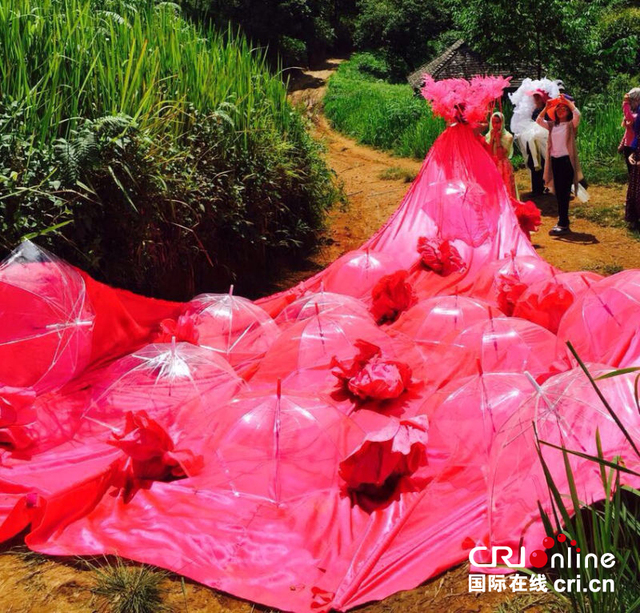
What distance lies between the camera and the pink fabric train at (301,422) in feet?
8.71

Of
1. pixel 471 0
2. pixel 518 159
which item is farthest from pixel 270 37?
pixel 518 159

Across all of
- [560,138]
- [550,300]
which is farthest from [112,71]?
[560,138]

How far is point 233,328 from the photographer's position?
14.9 feet

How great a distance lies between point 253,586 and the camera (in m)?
2.66

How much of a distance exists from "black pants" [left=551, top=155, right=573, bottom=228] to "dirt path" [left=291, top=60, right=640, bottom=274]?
0.38 m

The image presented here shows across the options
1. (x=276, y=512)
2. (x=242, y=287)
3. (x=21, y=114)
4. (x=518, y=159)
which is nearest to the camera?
(x=276, y=512)

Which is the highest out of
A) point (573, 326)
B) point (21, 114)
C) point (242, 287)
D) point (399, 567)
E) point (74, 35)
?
point (74, 35)

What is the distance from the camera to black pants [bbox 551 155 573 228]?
24.7 ft

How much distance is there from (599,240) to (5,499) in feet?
21.1

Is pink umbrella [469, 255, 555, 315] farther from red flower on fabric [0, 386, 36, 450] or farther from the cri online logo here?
red flower on fabric [0, 386, 36, 450]

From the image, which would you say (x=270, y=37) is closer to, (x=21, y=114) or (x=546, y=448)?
(x=21, y=114)

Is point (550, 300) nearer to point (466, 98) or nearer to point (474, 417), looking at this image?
point (474, 417)

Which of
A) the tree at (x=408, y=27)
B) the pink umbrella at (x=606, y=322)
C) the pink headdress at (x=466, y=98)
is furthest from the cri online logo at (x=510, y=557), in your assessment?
the tree at (x=408, y=27)

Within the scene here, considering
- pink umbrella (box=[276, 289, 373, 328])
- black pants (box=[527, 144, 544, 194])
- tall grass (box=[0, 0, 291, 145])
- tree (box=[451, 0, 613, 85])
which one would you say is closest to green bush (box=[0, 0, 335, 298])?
tall grass (box=[0, 0, 291, 145])
